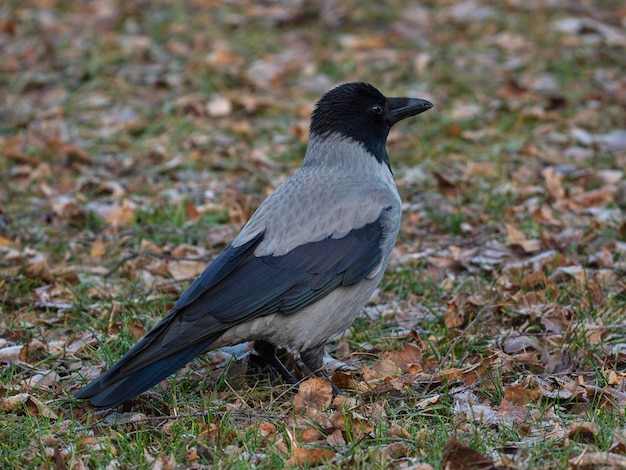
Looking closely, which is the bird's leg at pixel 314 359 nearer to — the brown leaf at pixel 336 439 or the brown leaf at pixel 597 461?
→ the brown leaf at pixel 336 439

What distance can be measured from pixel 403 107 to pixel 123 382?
7.94ft

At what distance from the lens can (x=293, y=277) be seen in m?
4.71

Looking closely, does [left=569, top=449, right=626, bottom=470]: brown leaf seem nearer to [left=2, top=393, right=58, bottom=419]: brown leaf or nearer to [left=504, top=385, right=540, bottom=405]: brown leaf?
[left=504, top=385, right=540, bottom=405]: brown leaf

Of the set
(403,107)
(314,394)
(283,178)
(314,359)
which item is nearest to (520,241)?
(403,107)

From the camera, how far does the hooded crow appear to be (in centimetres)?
442

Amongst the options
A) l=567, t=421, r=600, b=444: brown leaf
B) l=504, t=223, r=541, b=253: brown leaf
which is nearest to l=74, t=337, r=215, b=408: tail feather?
l=567, t=421, r=600, b=444: brown leaf

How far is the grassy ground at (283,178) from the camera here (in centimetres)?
413

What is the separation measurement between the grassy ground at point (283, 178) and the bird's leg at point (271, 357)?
0.33 ft

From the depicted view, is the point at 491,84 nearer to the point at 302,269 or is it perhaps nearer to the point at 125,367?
the point at 302,269

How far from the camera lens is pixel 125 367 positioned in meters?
4.37

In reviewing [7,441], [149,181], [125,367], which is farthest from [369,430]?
[149,181]

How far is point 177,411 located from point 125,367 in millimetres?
317

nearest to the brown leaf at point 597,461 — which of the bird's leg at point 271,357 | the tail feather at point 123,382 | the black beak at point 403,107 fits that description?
the bird's leg at point 271,357

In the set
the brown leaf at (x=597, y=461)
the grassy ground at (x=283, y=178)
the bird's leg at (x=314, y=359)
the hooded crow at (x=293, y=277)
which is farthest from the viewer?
the bird's leg at (x=314, y=359)
